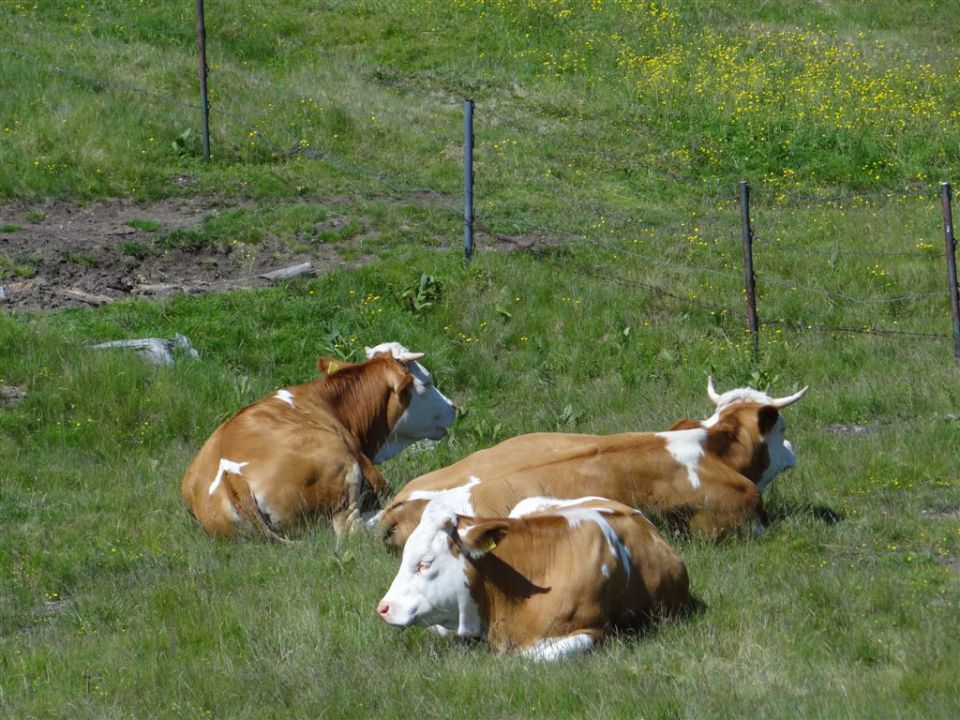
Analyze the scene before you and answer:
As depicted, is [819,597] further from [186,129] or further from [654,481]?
[186,129]

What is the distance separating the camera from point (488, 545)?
7.47 metres

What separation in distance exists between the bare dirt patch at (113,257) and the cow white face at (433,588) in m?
8.89

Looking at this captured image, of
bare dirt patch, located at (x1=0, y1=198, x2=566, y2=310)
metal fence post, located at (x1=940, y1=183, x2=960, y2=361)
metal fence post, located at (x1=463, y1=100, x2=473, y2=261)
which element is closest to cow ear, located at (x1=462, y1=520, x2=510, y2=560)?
metal fence post, located at (x1=940, y1=183, x2=960, y2=361)

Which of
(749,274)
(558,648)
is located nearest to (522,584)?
(558,648)

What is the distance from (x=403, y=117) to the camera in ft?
70.9

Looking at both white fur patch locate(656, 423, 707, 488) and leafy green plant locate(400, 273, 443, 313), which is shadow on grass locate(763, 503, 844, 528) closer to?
white fur patch locate(656, 423, 707, 488)

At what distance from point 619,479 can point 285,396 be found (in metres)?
3.25

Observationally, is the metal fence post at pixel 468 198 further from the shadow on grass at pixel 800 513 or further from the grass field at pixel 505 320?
the shadow on grass at pixel 800 513

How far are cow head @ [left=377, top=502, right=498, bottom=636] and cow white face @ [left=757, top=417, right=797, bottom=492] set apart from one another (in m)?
3.28

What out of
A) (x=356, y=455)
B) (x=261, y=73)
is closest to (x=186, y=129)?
(x=261, y=73)

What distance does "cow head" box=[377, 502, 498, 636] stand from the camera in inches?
290

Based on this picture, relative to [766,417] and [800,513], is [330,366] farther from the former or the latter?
[800,513]

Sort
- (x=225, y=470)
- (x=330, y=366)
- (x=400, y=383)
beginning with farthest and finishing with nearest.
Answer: (x=330, y=366), (x=400, y=383), (x=225, y=470)

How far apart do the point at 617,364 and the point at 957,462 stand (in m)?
4.49
